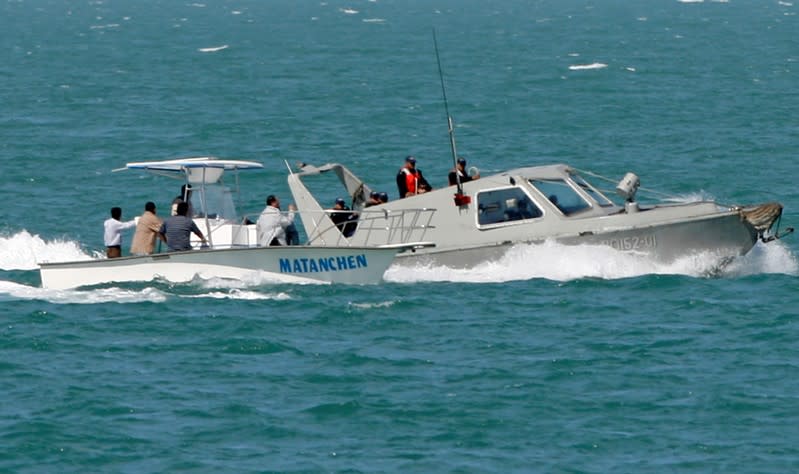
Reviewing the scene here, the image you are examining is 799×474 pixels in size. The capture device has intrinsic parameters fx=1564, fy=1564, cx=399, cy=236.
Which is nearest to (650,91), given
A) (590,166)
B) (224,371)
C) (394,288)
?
(590,166)

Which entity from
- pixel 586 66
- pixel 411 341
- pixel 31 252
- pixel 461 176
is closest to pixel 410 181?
pixel 461 176

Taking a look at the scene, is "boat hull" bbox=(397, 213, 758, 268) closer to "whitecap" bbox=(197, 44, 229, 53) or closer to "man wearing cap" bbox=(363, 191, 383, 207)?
"man wearing cap" bbox=(363, 191, 383, 207)

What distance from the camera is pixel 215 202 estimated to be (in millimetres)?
28938

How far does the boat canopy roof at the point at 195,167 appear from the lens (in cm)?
2790

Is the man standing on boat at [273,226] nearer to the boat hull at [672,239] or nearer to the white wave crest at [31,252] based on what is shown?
the boat hull at [672,239]

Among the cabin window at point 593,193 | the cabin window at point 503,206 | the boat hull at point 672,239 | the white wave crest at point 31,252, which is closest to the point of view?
the boat hull at point 672,239

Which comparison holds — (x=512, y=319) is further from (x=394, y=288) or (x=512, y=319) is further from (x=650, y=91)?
(x=650, y=91)

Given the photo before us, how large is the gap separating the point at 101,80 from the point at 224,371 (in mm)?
49073

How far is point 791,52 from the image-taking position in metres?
81.6

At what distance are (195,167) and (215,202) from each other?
3.20 feet

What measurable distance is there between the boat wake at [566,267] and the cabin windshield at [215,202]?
3.68 metres

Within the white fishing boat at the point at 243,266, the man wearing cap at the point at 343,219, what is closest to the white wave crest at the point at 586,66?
the man wearing cap at the point at 343,219

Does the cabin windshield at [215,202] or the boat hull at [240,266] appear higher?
the cabin windshield at [215,202]

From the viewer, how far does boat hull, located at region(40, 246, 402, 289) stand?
86.8ft
